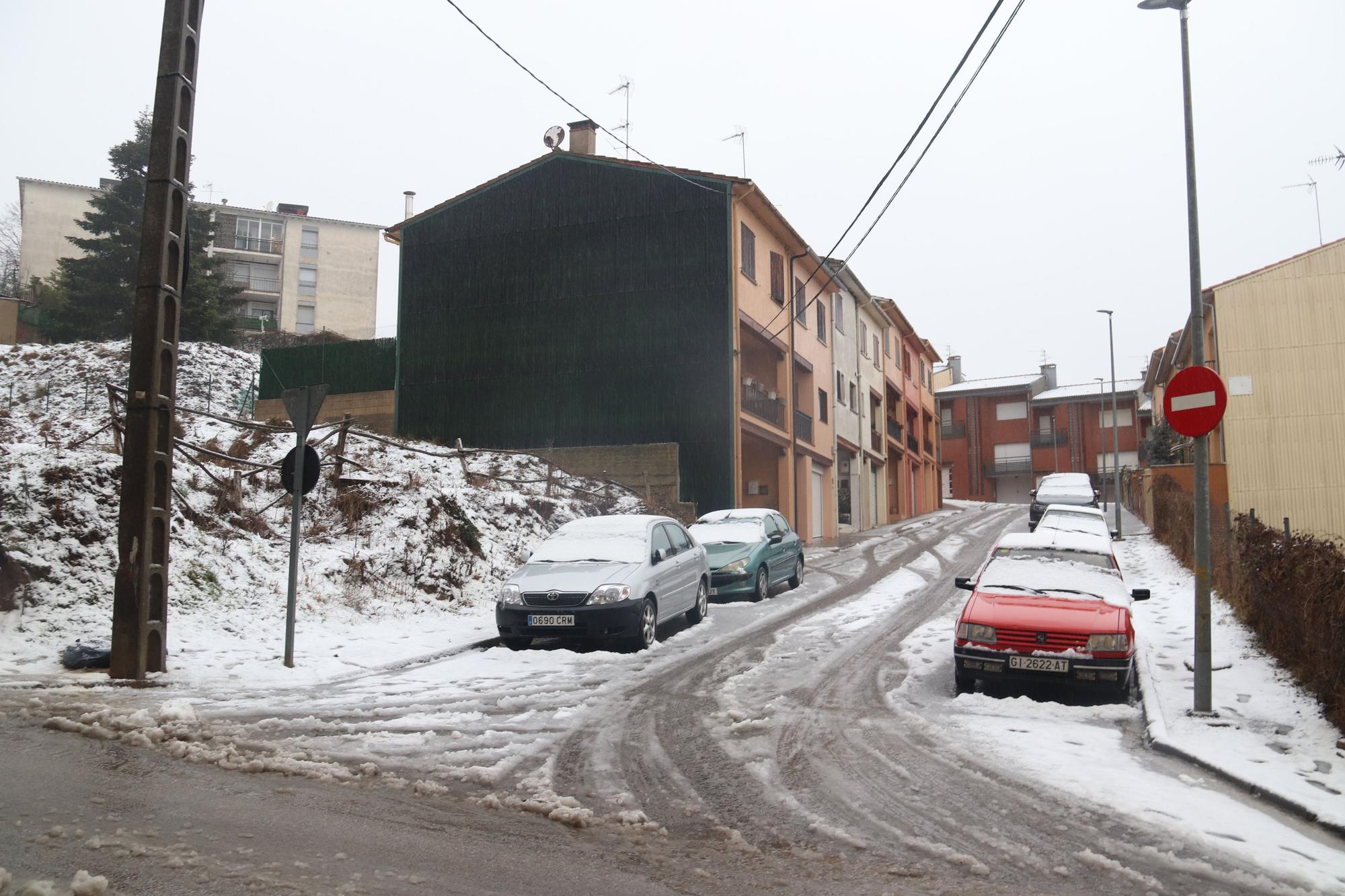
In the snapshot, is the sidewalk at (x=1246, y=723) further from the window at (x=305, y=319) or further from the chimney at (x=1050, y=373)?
the chimney at (x=1050, y=373)

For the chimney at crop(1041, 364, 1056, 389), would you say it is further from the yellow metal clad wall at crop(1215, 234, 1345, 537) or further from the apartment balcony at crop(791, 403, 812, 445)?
the apartment balcony at crop(791, 403, 812, 445)

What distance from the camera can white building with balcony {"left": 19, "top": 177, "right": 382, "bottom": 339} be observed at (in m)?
58.4

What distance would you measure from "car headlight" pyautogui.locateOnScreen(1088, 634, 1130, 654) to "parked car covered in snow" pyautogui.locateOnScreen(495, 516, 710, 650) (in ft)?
15.8

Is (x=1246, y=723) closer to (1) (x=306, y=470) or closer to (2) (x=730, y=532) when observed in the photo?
(1) (x=306, y=470)

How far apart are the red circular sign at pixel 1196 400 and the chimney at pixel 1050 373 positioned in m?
71.2

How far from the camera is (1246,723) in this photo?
766 centimetres

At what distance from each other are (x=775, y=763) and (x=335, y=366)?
2853 centimetres

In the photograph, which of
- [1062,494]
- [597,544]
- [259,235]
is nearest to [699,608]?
[597,544]

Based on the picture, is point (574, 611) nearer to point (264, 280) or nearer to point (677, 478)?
point (677, 478)

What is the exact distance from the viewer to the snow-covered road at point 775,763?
15.3 feet

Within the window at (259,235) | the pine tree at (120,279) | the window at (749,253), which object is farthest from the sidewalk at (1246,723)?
the window at (259,235)

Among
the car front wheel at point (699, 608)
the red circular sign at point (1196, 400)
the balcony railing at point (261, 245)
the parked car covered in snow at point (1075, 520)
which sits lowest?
the car front wheel at point (699, 608)

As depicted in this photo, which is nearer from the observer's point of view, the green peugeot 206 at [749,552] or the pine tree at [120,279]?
the green peugeot 206 at [749,552]

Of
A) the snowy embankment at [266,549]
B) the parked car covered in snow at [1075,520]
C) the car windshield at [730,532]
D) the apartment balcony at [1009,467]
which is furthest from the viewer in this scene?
the apartment balcony at [1009,467]
